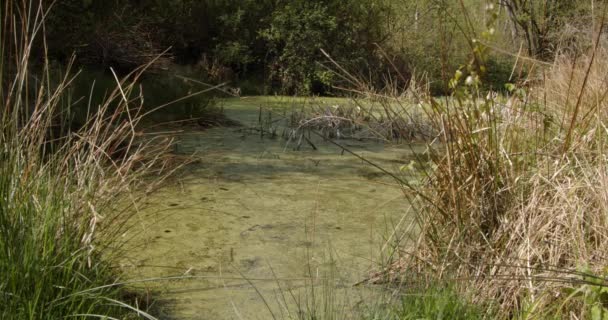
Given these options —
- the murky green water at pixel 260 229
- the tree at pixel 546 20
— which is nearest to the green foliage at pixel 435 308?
the murky green water at pixel 260 229

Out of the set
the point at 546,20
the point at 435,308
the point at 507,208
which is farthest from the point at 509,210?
the point at 546,20

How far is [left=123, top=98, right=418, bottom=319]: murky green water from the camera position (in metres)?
2.40

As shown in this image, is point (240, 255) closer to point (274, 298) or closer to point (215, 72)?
point (274, 298)

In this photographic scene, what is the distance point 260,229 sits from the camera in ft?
10.3

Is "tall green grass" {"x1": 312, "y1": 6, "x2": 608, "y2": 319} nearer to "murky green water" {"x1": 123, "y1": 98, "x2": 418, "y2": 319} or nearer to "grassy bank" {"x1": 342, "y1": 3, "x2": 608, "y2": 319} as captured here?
"grassy bank" {"x1": 342, "y1": 3, "x2": 608, "y2": 319}

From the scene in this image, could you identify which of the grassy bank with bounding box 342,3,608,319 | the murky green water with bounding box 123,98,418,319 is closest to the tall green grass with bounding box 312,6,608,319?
the grassy bank with bounding box 342,3,608,319

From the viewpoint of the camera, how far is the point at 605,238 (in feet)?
7.02

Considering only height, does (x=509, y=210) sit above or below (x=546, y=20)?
below

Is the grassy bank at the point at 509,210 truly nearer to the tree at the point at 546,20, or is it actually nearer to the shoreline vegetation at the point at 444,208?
the shoreline vegetation at the point at 444,208

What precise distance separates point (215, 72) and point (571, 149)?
26.3ft

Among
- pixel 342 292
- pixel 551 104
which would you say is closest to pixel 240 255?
pixel 342 292

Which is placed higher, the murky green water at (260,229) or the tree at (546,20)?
the tree at (546,20)

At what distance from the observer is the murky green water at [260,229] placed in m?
2.40

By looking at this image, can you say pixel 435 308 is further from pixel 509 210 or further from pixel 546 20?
pixel 546 20
